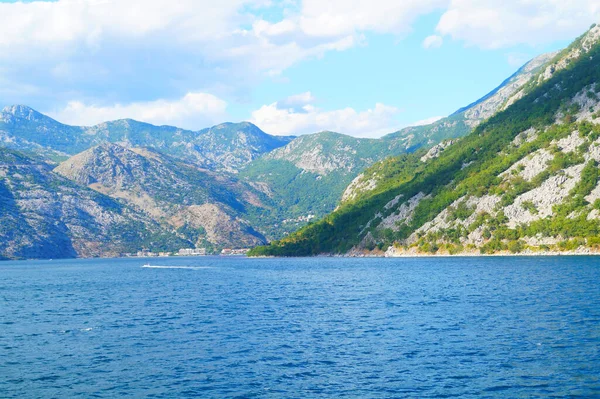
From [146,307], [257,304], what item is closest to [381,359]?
[257,304]

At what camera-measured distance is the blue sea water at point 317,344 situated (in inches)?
1847

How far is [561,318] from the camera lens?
71.6m

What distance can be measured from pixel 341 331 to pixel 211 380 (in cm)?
2459

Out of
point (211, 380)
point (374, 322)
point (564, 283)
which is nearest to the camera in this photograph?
point (211, 380)

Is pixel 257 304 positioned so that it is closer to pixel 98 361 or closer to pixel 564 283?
pixel 98 361

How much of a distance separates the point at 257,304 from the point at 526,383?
61.6m

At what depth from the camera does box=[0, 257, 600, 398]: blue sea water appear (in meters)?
46.9

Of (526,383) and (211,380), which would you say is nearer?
(526,383)

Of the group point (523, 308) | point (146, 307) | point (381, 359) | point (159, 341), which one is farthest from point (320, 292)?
point (381, 359)

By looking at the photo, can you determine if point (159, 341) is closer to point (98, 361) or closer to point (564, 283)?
point (98, 361)

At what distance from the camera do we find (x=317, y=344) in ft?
208

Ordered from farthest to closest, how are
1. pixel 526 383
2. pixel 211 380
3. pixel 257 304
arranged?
pixel 257 304, pixel 211 380, pixel 526 383

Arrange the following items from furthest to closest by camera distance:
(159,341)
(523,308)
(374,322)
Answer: (523,308), (374,322), (159,341)

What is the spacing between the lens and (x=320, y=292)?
11869cm
